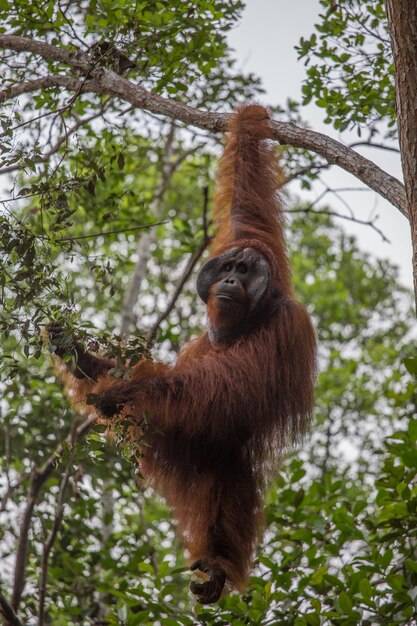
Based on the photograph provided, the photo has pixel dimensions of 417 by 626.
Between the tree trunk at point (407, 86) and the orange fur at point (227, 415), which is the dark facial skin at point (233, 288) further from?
the tree trunk at point (407, 86)

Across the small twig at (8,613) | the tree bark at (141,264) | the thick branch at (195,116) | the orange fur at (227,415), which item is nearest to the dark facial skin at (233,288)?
the orange fur at (227,415)

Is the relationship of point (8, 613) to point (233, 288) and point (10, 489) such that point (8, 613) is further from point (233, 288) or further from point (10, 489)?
point (233, 288)

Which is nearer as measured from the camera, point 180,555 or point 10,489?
point 10,489

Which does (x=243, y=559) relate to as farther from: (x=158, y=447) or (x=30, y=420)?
(x=30, y=420)

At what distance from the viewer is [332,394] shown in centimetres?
1392

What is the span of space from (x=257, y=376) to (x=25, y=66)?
2765mm

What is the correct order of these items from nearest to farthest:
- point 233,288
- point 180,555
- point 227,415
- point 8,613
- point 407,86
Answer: point 407,86, point 227,415, point 8,613, point 233,288, point 180,555

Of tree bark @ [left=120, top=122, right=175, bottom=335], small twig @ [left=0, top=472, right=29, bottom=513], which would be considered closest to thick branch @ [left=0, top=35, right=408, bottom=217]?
small twig @ [left=0, top=472, right=29, bottom=513]

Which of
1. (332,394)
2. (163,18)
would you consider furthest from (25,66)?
(332,394)

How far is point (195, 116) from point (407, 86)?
1613mm

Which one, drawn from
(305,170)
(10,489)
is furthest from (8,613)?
(305,170)

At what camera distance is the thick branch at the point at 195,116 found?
14.0ft

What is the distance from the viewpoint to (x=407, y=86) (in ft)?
12.6

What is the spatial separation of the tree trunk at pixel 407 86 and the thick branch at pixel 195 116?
0.25 m
